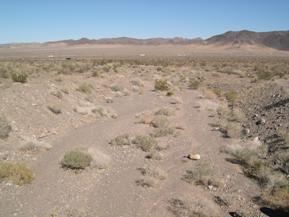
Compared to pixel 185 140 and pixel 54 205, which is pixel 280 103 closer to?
pixel 185 140

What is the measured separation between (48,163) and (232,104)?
16412 millimetres

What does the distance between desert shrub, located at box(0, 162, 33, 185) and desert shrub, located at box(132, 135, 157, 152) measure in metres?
4.86

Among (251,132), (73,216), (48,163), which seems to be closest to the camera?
(73,216)

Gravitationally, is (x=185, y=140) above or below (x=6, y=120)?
below

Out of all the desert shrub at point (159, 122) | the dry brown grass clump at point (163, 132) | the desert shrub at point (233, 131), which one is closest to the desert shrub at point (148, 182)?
the dry brown grass clump at point (163, 132)

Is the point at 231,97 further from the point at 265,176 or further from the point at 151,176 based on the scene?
the point at 151,176

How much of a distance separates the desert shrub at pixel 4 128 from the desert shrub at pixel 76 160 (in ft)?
10.4

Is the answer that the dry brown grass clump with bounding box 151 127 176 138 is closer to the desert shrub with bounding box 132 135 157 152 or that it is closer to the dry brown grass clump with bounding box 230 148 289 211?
the desert shrub with bounding box 132 135 157 152

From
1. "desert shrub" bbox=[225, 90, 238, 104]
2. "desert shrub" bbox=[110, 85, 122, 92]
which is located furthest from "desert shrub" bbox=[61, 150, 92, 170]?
"desert shrub" bbox=[110, 85, 122, 92]

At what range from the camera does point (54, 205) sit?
9234mm

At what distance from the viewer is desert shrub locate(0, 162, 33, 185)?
10430 mm

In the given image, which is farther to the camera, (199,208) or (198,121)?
(198,121)

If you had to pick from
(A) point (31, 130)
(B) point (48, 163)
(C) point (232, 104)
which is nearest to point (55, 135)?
(A) point (31, 130)

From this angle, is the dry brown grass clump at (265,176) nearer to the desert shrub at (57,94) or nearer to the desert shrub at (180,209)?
the desert shrub at (180,209)
